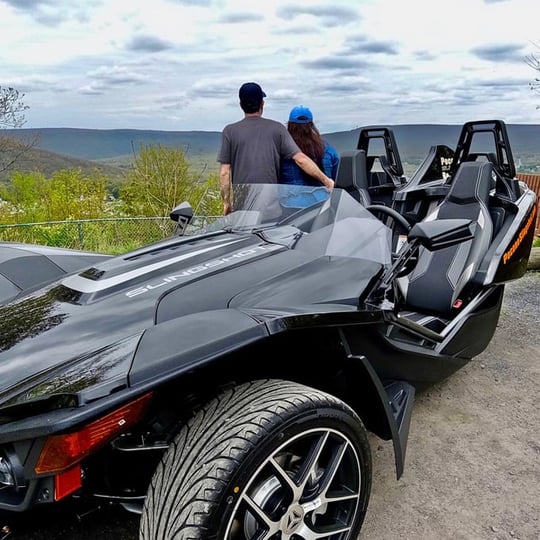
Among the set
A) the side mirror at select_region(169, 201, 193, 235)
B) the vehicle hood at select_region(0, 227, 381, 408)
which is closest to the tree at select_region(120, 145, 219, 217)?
the side mirror at select_region(169, 201, 193, 235)

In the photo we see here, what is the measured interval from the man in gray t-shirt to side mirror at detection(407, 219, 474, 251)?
193 centimetres

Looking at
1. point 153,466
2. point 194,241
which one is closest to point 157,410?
point 153,466

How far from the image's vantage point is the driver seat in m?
3.34

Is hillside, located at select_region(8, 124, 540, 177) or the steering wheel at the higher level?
hillside, located at select_region(8, 124, 540, 177)

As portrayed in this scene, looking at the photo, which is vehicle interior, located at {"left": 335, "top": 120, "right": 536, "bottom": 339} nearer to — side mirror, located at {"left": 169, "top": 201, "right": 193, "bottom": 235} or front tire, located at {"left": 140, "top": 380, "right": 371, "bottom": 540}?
front tire, located at {"left": 140, "top": 380, "right": 371, "bottom": 540}

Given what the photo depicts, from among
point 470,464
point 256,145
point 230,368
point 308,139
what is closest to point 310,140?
point 308,139

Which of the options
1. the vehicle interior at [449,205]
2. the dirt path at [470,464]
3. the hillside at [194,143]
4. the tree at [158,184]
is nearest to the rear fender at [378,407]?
the dirt path at [470,464]

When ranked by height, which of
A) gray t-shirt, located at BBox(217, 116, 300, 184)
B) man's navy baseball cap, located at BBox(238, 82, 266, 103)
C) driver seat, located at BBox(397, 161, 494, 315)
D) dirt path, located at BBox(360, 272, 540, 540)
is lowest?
dirt path, located at BBox(360, 272, 540, 540)

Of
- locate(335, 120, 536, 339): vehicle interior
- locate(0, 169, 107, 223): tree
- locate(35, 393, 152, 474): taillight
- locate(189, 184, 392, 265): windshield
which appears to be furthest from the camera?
locate(0, 169, 107, 223): tree

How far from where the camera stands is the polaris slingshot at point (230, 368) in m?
1.45

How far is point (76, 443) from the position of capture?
4.59 feet

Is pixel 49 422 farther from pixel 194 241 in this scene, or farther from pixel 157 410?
pixel 194 241

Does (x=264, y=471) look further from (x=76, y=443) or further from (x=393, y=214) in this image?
(x=393, y=214)

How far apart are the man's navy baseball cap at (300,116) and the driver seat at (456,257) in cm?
148
